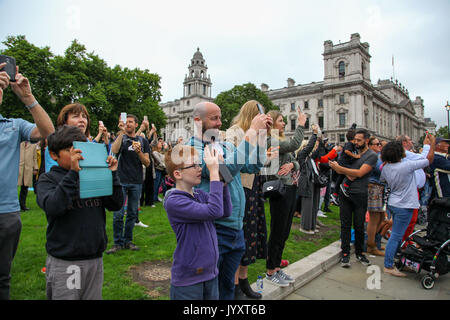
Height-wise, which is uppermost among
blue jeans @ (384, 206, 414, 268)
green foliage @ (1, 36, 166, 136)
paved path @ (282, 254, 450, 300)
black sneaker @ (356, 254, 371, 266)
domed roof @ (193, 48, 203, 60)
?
domed roof @ (193, 48, 203, 60)

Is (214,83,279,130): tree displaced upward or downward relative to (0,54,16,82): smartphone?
upward

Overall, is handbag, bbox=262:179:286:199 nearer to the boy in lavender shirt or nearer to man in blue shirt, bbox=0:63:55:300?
the boy in lavender shirt

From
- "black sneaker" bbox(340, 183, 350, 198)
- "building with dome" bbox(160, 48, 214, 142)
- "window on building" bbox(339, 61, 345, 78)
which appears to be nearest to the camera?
"black sneaker" bbox(340, 183, 350, 198)

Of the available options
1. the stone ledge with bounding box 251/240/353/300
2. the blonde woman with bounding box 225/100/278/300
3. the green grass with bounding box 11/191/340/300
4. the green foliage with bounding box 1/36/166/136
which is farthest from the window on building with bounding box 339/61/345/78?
the blonde woman with bounding box 225/100/278/300

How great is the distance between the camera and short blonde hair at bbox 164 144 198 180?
7.14 feet

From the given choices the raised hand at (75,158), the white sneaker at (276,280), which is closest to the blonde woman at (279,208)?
the white sneaker at (276,280)

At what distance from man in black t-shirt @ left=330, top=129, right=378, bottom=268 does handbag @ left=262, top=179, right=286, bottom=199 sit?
1.83 meters

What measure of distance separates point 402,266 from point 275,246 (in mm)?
2362

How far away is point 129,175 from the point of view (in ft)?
16.7

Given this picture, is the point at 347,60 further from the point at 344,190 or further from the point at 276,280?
the point at 276,280

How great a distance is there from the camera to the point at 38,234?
532 cm

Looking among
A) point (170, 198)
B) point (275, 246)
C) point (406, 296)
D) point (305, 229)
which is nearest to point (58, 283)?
point (170, 198)
